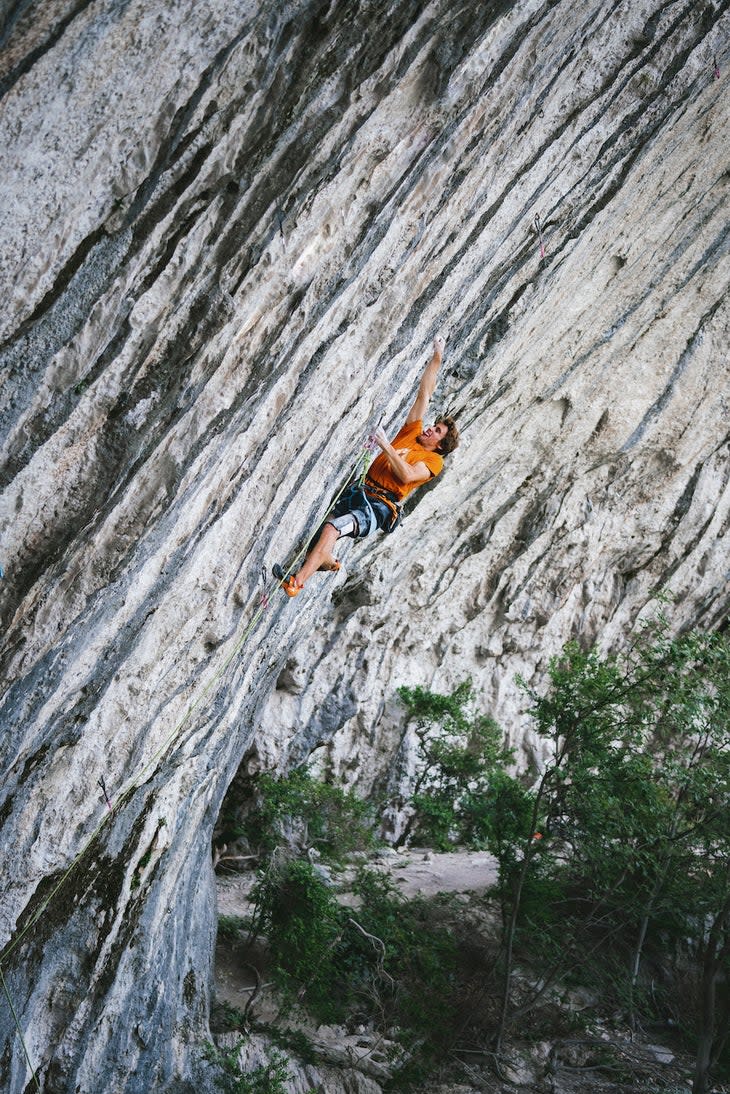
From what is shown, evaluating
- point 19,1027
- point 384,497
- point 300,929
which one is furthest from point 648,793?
point 19,1027

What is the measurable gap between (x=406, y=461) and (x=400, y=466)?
0.44m

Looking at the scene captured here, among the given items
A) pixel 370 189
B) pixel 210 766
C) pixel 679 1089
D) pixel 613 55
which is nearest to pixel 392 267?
pixel 370 189

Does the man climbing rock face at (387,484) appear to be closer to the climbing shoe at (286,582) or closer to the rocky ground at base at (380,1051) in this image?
the climbing shoe at (286,582)

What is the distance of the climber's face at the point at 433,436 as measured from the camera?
20.7 ft

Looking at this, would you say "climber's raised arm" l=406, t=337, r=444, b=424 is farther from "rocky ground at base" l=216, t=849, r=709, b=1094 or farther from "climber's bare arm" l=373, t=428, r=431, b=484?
"rocky ground at base" l=216, t=849, r=709, b=1094

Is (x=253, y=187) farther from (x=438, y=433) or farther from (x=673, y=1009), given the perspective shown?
(x=673, y=1009)

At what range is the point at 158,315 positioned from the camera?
3.76 m

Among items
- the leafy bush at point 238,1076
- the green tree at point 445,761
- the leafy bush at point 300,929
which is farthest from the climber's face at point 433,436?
the green tree at point 445,761

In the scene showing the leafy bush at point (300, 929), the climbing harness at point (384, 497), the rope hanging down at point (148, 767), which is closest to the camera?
the rope hanging down at point (148, 767)

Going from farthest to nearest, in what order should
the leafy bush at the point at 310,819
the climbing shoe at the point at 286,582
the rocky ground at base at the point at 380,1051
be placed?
the leafy bush at the point at 310,819 → the rocky ground at base at the point at 380,1051 → the climbing shoe at the point at 286,582

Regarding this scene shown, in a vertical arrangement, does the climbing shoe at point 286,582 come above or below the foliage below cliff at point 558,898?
above

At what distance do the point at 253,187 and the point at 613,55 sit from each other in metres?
3.92

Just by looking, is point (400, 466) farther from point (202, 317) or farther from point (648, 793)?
point (648, 793)

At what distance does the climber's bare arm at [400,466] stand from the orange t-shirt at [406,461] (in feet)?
0.23
